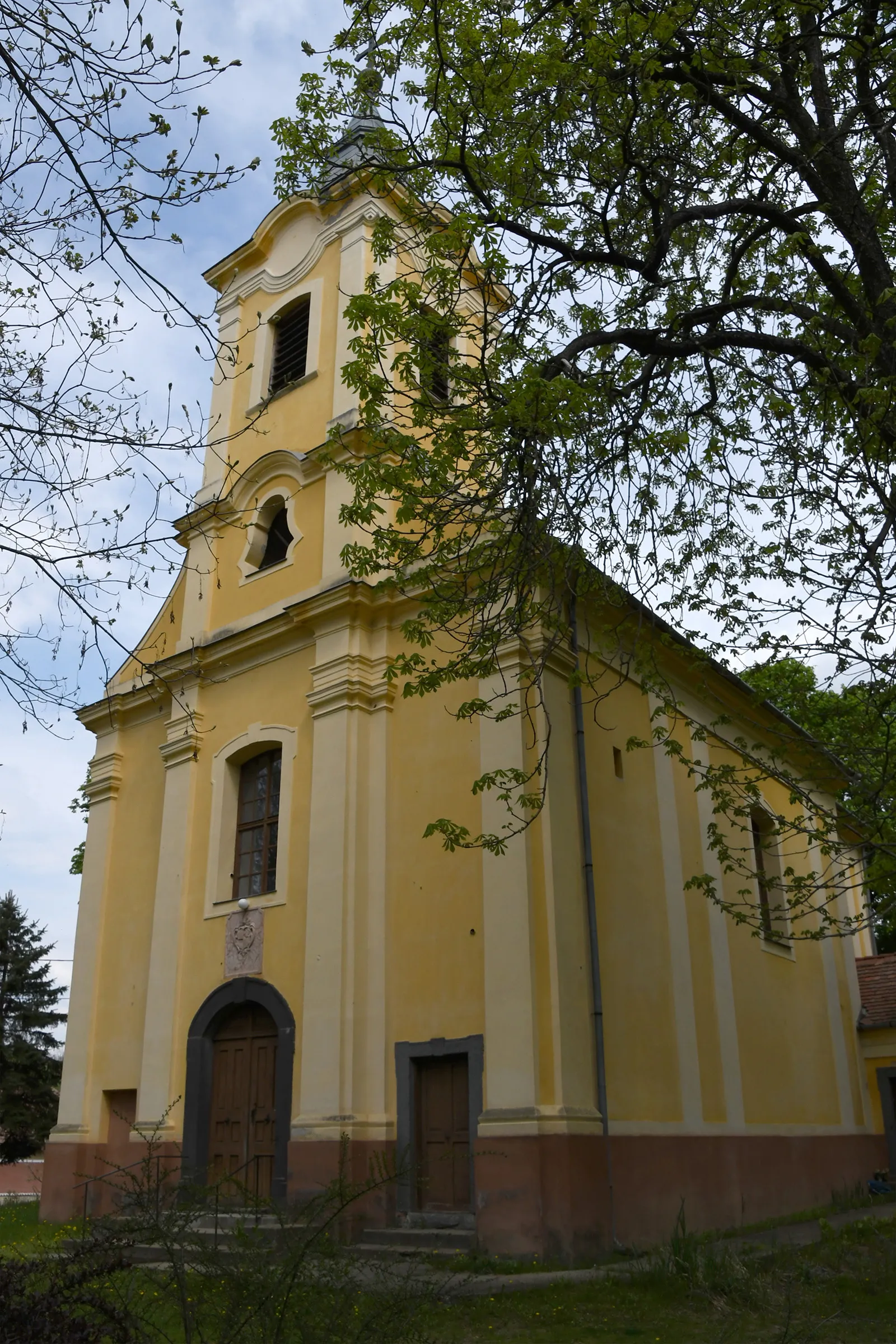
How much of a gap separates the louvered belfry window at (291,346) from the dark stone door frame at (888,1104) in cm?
1521

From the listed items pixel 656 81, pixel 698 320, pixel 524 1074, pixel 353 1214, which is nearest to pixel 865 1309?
pixel 524 1074

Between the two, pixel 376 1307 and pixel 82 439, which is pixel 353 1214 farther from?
pixel 82 439

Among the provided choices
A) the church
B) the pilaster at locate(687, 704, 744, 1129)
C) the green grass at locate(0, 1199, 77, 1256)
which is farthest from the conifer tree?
the pilaster at locate(687, 704, 744, 1129)

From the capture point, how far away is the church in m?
10.8

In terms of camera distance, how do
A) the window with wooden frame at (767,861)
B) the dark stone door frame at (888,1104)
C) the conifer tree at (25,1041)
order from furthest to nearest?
the conifer tree at (25,1041) → the dark stone door frame at (888,1104) → the window with wooden frame at (767,861)

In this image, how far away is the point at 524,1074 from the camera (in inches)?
404

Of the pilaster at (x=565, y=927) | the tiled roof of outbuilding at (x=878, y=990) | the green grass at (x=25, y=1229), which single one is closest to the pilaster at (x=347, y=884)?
the pilaster at (x=565, y=927)

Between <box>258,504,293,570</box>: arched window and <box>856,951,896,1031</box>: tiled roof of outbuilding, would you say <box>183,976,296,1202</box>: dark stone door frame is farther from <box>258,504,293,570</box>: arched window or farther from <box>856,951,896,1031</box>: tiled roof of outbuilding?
<box>856,951,896,1031</box>: tiled roof of outbuilding

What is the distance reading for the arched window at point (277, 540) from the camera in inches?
603

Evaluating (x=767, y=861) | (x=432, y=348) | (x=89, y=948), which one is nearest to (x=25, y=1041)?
A: (x=89, y=948)

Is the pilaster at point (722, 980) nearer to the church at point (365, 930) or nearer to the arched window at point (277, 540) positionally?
the church at point (365, 930)

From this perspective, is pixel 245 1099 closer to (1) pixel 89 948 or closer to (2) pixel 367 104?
(1) pixel 89 948

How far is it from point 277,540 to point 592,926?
23.4 ft

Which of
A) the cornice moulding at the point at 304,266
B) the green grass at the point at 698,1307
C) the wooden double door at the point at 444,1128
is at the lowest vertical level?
the green grass at the point at 698,1307
